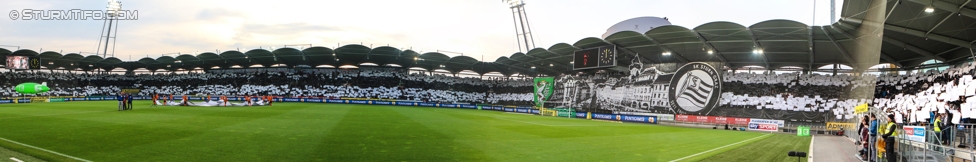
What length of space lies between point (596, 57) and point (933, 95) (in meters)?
18.8

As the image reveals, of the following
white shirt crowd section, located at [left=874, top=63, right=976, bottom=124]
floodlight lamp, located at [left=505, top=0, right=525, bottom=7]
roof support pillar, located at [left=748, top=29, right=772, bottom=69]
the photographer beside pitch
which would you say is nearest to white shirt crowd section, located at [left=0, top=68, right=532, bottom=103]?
floodlight lamp, located at [left=505, top=0, right=525, bottom=7]

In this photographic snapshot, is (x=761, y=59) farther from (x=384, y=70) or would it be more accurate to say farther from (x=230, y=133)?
(x=384, y=70)

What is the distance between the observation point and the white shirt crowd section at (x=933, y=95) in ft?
54.9

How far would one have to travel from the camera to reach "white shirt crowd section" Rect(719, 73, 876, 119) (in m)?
35.7

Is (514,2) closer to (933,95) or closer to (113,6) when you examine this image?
(933,95)

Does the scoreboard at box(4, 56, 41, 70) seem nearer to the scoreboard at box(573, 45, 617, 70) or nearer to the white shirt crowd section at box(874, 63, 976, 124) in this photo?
→ the scoreboard at box(573, 45, 617, 70)

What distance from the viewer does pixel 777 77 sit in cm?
4091

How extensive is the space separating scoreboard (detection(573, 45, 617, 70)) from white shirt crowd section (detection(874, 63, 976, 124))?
52.6ft

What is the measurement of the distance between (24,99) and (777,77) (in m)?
64.0

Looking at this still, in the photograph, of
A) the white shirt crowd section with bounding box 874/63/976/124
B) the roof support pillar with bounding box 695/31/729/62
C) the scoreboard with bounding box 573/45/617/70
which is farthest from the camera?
the scoreboard with bounding box 573/45/617/70

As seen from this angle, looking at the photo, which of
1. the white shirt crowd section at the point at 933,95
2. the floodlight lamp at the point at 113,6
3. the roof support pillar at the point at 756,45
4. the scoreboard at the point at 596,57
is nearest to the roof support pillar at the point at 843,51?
the white shirt crowd section at the point at 933,95

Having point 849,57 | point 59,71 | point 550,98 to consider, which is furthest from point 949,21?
point 59,71

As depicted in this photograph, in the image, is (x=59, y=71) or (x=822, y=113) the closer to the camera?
(x=822, y=113)

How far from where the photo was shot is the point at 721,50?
120 feet
